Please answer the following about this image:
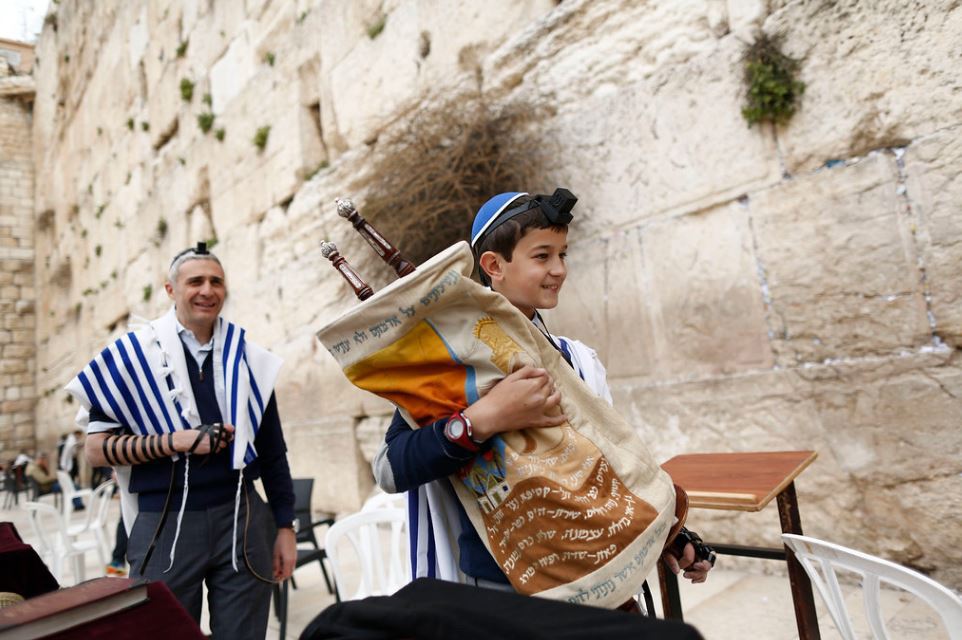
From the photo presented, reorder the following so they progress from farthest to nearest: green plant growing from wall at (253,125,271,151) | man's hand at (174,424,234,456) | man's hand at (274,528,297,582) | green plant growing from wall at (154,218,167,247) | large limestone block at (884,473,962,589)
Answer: green plant growing from wall at (154,218,167,247), green plant growing from wall at (253,125,271,151), large limestone block at (884,473,962,589), man's hand at (274,528,297,582), man's hand at (174,424,234,456)

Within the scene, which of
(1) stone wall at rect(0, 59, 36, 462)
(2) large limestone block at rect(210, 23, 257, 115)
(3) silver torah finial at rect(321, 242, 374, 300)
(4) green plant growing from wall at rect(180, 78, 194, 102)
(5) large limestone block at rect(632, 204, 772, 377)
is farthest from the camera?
(1) stone wall at rect(0, 59, 36, 462)

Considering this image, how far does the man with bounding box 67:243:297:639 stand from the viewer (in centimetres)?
174

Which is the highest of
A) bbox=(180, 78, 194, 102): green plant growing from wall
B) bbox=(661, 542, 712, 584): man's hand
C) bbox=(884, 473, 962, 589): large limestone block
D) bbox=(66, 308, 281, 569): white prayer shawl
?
bbox=(180, 78, 194, 102): green plant growing from wall

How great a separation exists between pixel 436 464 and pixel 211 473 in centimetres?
122

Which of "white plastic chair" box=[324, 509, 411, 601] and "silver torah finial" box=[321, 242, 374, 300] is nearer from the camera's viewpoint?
"silver torah finial" box=[321, 242, 374, 300]

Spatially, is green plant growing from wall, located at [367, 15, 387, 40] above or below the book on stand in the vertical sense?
above

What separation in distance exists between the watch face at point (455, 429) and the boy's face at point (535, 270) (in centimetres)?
35

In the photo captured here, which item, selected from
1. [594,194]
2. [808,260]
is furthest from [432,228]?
[808,260]

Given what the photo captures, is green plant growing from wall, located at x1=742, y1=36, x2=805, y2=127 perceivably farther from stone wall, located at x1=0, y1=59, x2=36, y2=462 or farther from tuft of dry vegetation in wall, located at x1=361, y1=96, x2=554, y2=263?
stone wall, located at x1=0, y1=59, x2=36, y2=462

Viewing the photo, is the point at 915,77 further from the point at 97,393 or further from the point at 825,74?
the point at 97,393

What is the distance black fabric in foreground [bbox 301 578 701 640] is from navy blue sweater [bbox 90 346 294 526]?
4.44 feet

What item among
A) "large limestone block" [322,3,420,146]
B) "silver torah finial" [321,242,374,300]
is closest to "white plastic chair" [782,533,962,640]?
"silver torah finial" [321,242,374,300]

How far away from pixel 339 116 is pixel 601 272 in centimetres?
318

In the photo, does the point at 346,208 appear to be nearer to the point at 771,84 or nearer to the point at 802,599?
the point at 802,599
